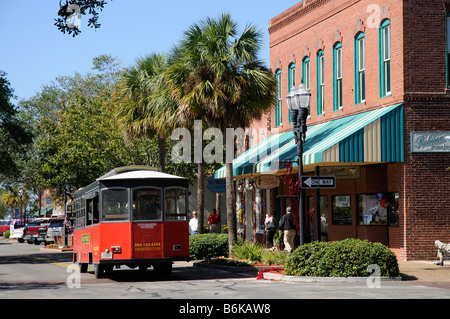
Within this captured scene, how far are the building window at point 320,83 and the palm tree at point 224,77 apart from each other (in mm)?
4204

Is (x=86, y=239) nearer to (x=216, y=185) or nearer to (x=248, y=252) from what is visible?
(x=248, y=252)

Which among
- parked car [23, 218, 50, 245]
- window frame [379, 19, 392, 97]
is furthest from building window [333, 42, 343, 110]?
parked car [23, 218, 50, 245]

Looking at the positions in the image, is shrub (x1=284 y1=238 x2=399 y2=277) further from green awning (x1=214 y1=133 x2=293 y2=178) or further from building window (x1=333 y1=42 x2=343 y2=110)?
building window (x1=333 y1=42 x2=343 y2=110)

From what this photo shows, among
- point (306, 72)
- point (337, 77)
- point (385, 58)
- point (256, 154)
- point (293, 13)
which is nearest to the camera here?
point (385, 58)

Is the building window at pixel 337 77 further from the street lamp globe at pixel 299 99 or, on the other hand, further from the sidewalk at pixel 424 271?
the street lamp globe at pixel 299 99

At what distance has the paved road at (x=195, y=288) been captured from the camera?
44.7ft

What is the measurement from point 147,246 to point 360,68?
37.8ft

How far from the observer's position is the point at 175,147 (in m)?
38.8

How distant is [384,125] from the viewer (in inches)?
896

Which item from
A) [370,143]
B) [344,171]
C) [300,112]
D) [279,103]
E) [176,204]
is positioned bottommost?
[176,204]

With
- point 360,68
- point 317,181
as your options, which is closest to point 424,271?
point 317,181
